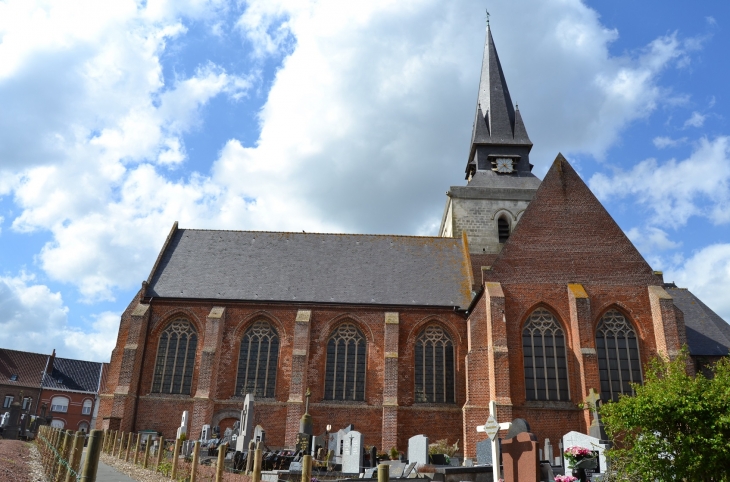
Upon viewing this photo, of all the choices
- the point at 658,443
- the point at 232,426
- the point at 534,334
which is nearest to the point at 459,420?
the point at 534,334

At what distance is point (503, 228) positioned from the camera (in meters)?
30.1

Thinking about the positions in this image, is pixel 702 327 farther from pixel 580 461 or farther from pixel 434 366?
pixel 580 461

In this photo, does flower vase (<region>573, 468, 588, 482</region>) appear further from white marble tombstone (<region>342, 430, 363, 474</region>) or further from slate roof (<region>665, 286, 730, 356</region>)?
slate roof (<region>665, 286, 730, 356</region>)

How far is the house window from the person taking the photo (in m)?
49.9

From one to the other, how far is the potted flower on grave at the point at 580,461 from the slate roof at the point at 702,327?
1322 cm

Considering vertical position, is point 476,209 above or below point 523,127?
below

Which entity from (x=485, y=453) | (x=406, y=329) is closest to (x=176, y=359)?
(x=406, y=329)

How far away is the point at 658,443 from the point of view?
10.5 metres

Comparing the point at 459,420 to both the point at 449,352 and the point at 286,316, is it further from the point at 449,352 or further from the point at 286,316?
the point at 286,316

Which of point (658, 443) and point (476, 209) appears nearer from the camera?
point (658, 443)

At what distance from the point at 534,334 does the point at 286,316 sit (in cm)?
1042

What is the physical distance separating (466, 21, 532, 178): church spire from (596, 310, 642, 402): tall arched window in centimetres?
1304

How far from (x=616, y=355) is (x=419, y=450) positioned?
31.1ft

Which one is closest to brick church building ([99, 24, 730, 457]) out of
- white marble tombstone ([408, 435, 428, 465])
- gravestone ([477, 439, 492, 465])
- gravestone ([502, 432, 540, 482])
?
gravestone ([477, 439, 492, 465])
